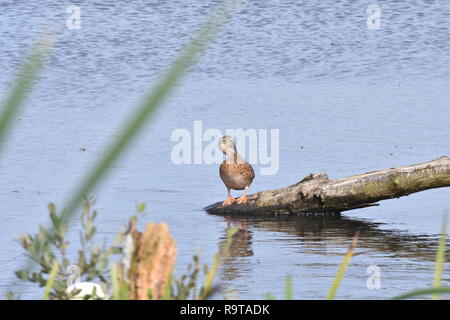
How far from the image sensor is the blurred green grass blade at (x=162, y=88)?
1675 millimetres

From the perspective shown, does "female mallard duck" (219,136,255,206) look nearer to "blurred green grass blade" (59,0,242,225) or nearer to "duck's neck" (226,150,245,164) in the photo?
"duck's neck" (226,150,245,164)

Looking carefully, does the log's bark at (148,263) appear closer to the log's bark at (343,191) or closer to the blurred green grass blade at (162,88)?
the blurred green grass blade at (162,88)

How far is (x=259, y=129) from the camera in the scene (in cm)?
1691

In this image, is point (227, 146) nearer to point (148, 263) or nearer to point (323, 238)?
point (323, 238)

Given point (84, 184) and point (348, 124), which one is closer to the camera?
point (84, 184)

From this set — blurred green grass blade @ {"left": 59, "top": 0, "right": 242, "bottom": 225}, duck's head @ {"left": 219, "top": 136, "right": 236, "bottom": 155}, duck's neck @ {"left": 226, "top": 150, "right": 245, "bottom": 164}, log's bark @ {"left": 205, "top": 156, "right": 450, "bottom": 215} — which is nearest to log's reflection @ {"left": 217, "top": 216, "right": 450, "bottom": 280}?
log's bark @ {"left": 205, "top": 156, "right": 450, "bottom": 215}

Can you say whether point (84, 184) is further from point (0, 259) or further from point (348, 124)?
point (348, 124)

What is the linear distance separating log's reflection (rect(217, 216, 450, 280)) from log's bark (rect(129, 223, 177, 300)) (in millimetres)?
6545

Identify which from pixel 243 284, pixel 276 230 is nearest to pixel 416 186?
pixel 276 230

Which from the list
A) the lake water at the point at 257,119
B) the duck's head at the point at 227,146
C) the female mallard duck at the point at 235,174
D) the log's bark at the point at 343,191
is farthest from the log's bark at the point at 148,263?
the duck's head at the point at 227,146

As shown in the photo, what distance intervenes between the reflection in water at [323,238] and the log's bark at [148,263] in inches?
257

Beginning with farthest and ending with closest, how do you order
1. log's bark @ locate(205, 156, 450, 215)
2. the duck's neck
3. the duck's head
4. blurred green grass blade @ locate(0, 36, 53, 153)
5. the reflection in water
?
the duck's head
the duck's neck
log's bark @ locate(205, 156, 450, 215)
the reflection in water
blurred green grass blade @ locate(0, 36, 53, 153)

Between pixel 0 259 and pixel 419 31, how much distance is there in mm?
18568

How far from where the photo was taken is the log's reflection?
10.1 metres
